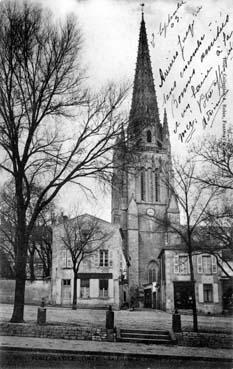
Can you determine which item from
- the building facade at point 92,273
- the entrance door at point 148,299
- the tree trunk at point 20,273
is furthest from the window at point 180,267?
the tree trunk at point 20,273

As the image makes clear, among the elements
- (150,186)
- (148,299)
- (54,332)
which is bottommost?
(54,332)

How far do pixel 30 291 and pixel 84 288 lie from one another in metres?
4.52

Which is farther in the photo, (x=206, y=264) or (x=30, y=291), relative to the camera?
(x=30, y=291)

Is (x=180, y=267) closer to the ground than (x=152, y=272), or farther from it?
closer to the ground

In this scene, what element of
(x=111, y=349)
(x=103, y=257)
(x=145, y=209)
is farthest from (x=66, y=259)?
(x=145, y=209)

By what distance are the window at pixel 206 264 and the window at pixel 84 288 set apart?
371 inches

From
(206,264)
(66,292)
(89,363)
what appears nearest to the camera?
(89,363)

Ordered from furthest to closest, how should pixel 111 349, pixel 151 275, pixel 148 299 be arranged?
pixel 151 275
pixel 148 299
pixel 111 349

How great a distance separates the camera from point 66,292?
34031mm

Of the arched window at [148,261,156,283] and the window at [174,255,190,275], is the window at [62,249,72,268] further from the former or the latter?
the arched window at [148,261,156,283]

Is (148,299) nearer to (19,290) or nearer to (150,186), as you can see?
(150,186)

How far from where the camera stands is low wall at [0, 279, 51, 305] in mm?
32781

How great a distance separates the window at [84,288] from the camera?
112ft

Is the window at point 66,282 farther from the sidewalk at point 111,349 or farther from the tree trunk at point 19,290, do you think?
the sidewalk at point 111,349
